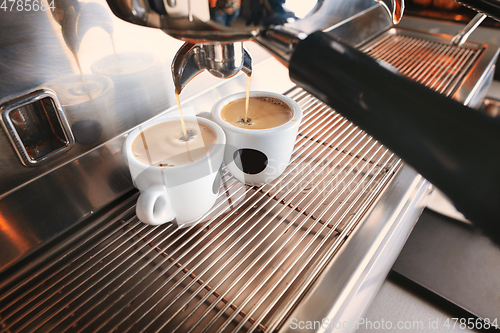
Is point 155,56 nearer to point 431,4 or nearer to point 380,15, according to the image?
point 380,15

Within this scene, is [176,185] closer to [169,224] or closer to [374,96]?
[169,224]

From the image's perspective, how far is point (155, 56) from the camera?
0.40 m

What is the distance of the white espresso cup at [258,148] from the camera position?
36 centimetres

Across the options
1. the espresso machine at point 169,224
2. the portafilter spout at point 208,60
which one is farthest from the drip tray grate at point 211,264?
the portafilter spout at point 208,60

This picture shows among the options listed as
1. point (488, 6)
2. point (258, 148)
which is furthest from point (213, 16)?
point (488, 6)

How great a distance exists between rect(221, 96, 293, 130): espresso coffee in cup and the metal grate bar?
0.32m

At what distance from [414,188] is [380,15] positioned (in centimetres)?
53

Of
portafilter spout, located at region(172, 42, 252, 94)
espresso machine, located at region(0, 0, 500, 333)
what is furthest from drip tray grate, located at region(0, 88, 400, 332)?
portafilter spout, located at region(172, 42, 252, 94)

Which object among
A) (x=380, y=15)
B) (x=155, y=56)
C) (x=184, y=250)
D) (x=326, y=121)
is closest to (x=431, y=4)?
(x=380, y=15)

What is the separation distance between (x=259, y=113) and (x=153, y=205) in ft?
0.58

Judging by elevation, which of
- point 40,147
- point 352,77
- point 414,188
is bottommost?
point 414,188

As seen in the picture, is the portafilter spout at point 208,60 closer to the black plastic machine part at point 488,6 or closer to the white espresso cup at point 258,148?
the white espresso cup at point 258,148

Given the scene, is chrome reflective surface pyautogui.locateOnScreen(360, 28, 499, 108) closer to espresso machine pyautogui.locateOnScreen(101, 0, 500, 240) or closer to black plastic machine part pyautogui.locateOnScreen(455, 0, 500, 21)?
black plastic machine part pyautogui.locateOnScreen(455, 0, 500, 21)

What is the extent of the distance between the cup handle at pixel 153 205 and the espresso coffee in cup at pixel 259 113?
0.42 ft
